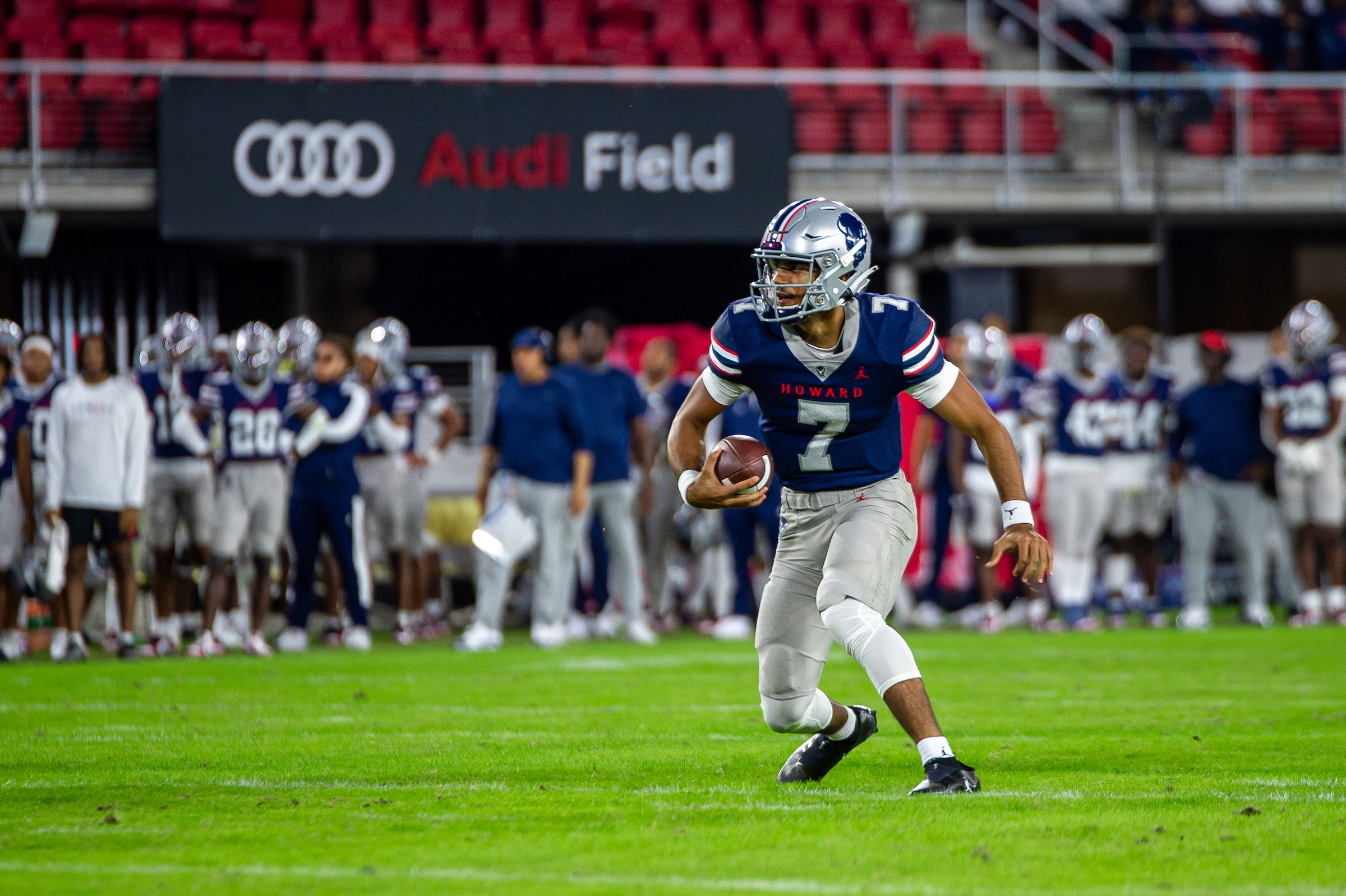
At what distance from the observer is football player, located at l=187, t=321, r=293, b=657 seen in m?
10.5

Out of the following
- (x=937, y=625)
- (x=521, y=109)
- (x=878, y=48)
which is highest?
(x=878, y=48)

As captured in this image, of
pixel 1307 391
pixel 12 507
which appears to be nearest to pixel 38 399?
pixel 12 507

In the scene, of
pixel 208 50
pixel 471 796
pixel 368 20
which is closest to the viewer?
pixel 471 796

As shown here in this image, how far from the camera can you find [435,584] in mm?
12742

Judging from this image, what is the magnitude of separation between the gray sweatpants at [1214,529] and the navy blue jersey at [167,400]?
6.80 metres

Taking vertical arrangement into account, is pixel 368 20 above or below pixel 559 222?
above

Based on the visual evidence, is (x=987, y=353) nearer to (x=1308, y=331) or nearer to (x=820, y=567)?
(x=1308, y=331)

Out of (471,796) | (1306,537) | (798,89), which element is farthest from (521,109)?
(471,796)

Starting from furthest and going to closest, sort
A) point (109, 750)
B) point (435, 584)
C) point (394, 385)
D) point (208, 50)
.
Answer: point (208, 50), point (435, 584), point (394, 385), point (109, 750)

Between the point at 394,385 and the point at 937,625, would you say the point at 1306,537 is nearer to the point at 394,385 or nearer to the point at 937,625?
the point at 937,625

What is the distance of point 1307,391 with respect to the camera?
11.9 m

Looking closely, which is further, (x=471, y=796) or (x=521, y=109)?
(x=521, y=109)

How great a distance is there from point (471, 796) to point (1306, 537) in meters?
8.85

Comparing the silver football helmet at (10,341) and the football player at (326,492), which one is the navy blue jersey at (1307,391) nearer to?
the football player at (326,492)
